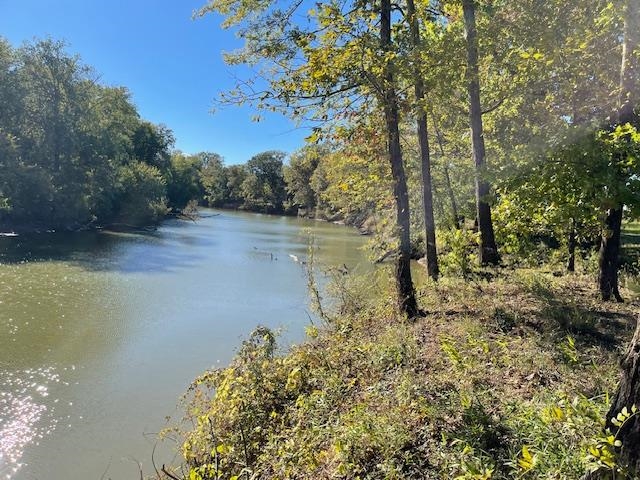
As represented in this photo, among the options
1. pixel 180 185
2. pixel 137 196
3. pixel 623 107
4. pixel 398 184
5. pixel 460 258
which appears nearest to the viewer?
pixel 623 107

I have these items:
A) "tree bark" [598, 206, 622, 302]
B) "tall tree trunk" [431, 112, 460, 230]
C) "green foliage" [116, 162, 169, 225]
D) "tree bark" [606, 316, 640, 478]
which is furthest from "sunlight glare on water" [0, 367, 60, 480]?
"green foliage" [116, 162, 169, 225]

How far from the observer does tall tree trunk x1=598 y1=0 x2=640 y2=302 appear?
6.40 meters

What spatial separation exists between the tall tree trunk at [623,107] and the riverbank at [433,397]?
0.41m

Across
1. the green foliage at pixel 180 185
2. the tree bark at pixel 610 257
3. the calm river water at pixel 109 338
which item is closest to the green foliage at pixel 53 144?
the calm river water at pixel 109 338

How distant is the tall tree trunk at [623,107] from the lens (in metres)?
6.40

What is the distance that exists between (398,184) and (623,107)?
3.34 meters

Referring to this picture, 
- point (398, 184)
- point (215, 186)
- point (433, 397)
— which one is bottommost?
point (433, 397)

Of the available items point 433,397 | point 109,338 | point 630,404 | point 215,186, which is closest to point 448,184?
point 109,338

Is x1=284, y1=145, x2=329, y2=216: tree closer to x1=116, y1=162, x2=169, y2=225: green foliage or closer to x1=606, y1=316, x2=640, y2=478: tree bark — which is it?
x1=116, y1=162, x2=169, y2=225: green foliage

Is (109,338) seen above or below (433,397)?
below

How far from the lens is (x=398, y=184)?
7.55 metres

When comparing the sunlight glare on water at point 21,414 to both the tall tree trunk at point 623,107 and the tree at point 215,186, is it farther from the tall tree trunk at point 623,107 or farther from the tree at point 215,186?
the tree at point 215,186

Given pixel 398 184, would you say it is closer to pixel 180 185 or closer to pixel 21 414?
pixel 21 414

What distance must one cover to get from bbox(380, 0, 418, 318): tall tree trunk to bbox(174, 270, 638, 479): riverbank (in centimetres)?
40
